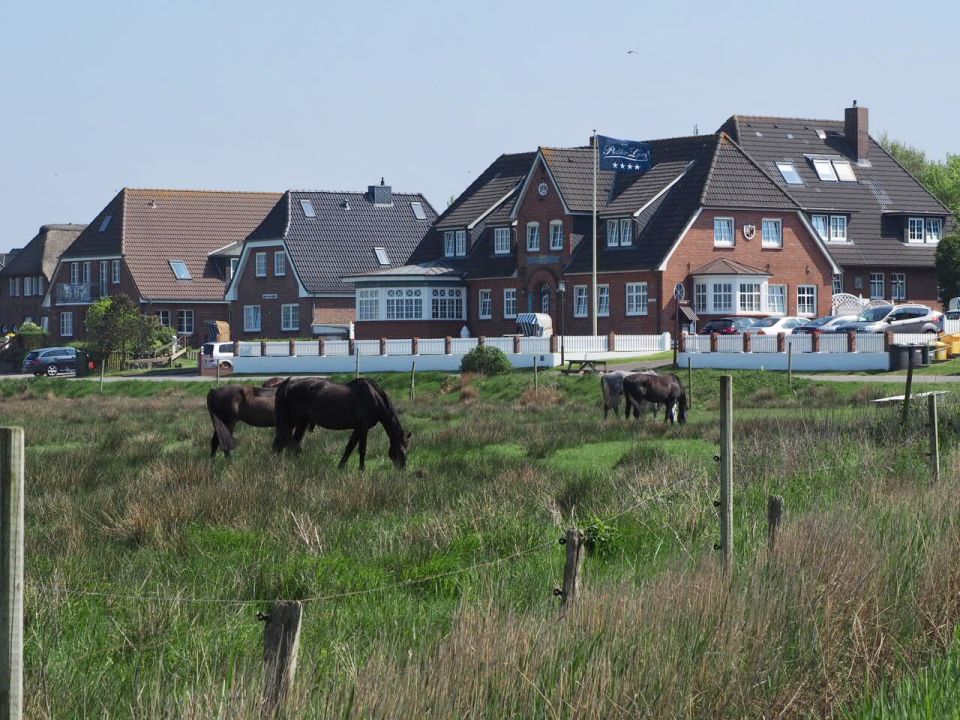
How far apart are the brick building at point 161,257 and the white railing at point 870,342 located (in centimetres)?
4426

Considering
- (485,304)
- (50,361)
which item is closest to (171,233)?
(50,361)

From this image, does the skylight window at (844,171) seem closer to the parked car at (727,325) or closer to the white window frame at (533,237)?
the parked car at (727,325)

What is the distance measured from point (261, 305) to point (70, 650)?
74771 millimetres

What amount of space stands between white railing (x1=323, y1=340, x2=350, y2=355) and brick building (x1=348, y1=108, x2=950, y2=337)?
10.5 meters

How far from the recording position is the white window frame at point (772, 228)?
6794 cm

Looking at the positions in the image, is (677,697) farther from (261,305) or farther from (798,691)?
(261,305)

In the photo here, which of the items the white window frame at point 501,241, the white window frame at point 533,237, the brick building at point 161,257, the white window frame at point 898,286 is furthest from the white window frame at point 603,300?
the brick building at point 161,257

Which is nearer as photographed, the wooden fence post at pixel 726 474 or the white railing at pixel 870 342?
the wooden fence post at pixel 726 474

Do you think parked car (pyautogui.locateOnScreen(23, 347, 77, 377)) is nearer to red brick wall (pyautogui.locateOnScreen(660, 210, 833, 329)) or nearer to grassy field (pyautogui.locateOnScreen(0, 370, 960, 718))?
red brick wall (pyautogui.locateOnScreen(660, 210, 833, 329))

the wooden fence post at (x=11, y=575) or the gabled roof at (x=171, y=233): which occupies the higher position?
the gabled roof at (x=171, y=233)

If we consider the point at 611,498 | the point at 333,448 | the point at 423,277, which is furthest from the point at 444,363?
the point at 611,498

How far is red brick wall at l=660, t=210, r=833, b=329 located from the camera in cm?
6569

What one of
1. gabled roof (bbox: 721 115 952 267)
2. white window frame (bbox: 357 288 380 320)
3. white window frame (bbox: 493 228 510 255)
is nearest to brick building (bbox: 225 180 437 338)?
white window frame (bbox: 357 288 380 320)

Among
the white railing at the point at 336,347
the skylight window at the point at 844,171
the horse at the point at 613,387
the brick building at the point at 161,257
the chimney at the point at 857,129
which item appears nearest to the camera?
the horse at the point at 613,387
